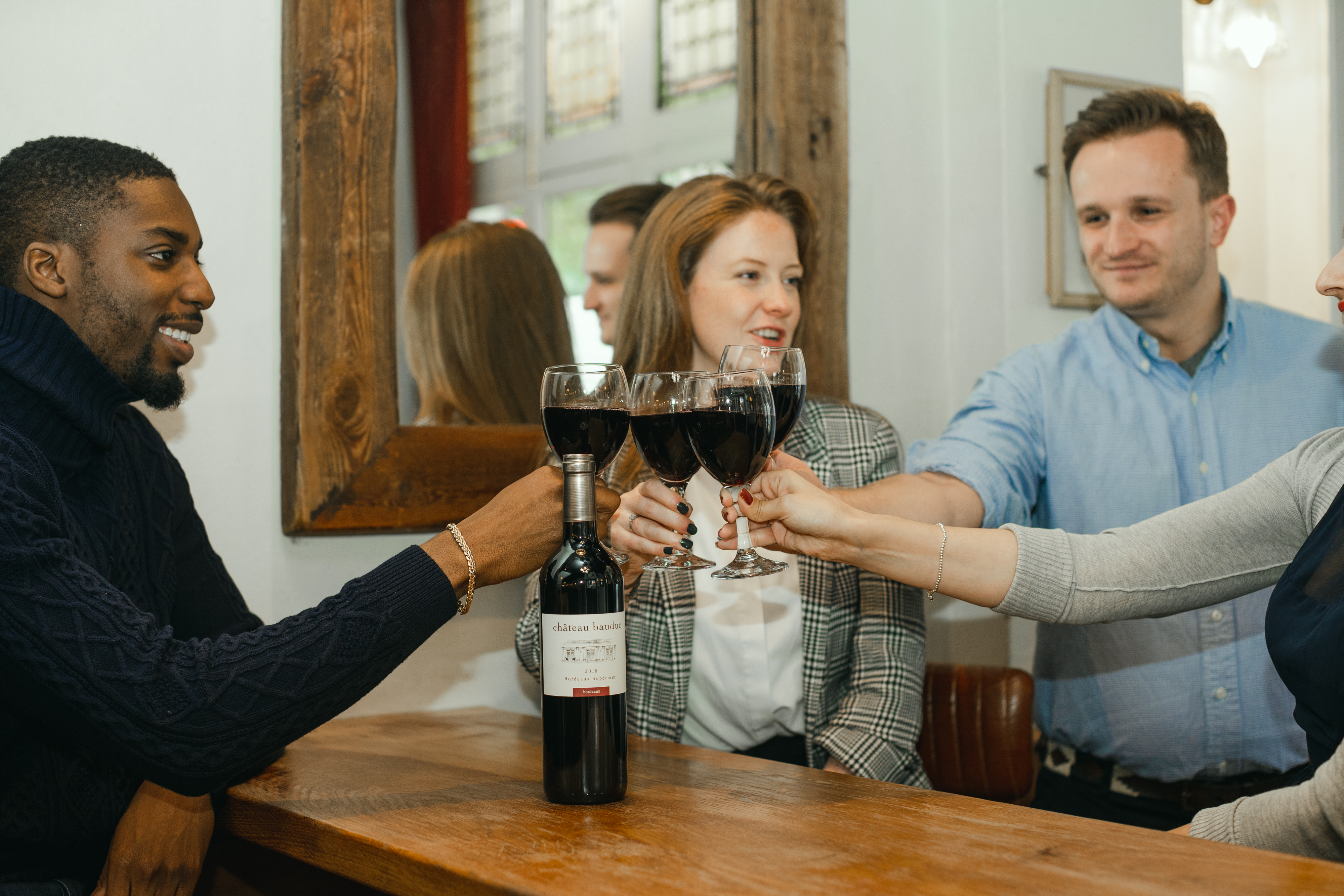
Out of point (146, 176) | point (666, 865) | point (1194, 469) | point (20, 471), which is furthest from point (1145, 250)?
point (20, 471)

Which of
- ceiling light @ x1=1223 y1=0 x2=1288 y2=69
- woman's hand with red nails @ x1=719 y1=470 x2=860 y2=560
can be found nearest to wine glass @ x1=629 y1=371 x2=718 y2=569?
woman's hand with red nails @ x1=719 y1=470 x2=860 y2=560

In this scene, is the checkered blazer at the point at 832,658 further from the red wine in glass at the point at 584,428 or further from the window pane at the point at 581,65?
the window pane at the point at 581,65

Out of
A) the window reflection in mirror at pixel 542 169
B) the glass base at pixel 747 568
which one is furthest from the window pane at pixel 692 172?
the glass base at pixel 747 568

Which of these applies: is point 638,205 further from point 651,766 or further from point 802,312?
point 651,766

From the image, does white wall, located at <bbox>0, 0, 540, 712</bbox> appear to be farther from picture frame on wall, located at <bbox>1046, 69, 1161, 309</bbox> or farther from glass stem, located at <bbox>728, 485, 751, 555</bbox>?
picture frame on wall, located at <bbox>1046, 69, 1161, 309</bbox>

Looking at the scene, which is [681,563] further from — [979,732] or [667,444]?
[979,732]

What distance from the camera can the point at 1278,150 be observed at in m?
3.19

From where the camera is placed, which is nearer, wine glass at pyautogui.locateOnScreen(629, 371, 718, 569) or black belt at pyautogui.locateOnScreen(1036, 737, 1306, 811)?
wine glass at pyautogui.locateOnScreen(629, 371, 718, 569)

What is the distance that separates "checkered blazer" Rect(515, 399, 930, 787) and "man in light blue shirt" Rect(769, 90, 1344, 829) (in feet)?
0.76

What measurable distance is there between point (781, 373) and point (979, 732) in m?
0.88

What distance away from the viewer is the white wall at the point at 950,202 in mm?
2588

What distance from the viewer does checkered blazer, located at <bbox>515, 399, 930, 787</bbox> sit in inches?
69.0

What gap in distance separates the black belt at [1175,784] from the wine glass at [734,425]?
1094 millimetres

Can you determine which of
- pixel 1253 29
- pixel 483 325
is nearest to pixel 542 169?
pixel 483 325
